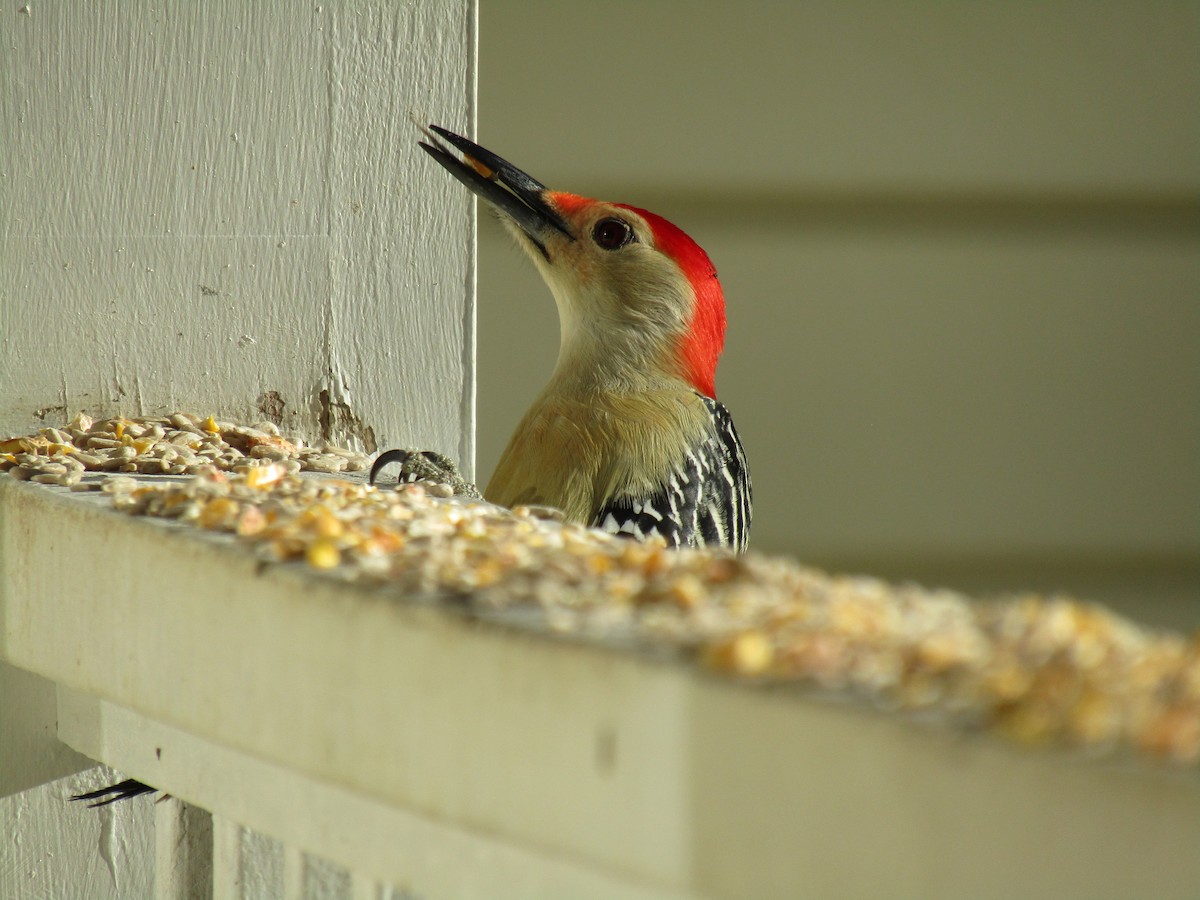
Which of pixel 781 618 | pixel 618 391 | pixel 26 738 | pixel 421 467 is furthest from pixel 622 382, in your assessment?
pixel 781 618

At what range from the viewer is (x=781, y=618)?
586 mm

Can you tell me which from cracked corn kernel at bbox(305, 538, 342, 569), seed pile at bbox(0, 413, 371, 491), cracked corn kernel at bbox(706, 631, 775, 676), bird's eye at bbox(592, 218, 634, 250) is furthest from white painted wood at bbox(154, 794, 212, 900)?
bird's eye at bbox(592, 218, 634, 250)

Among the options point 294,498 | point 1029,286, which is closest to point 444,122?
point 294,498

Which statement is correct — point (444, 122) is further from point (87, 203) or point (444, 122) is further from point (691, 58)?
point (691, 58)

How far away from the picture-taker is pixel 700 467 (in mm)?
1734

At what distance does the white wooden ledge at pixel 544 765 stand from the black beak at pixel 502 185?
2.64 ft

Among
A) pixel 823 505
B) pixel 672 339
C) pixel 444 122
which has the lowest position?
pixel 823 505

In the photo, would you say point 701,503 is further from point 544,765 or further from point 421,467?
point 544,765

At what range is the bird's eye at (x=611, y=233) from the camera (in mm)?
1969

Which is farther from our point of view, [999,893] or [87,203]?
[87,203]

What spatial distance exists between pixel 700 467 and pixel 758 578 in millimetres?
1047

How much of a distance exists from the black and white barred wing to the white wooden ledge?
0.79 meters

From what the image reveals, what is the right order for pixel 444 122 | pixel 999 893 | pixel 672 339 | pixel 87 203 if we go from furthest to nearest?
pixel 672 339 → pixel 444 122 → pixel 87 203 → pixel 999 893

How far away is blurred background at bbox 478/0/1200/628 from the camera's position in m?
2.82
